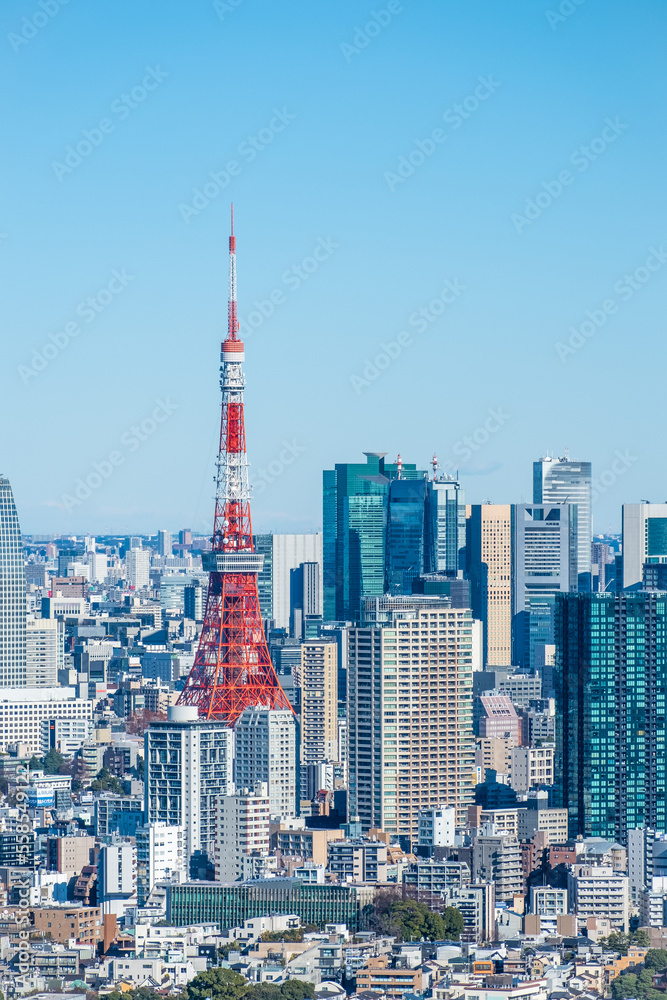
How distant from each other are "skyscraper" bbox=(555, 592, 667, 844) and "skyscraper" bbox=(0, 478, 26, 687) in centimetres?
2131

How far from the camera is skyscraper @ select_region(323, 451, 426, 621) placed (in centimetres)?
5753

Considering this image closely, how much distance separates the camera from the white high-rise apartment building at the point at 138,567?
8378 cm

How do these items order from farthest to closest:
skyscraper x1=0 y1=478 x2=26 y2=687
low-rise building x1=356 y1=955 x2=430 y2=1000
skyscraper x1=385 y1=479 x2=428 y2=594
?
1. skyscraper x1=385 y1=479 x2=428 y2=594
2. skyscraper x1=0 y1=478 x2=26 y2=687
3. low-rise building x1=356 y1=955 x2=430 y2=1000

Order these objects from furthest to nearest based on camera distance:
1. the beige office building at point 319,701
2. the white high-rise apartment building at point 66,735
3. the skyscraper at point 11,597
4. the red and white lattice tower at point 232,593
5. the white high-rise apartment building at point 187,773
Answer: the skyscraper at point 11,597, the white high-rise apartment building at point 66,735, the beige office building at point 319,701, the red and white lattice tower at point 232,593, the white high-rise apartment building at point 187,773

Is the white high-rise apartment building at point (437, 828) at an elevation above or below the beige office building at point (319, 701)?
below

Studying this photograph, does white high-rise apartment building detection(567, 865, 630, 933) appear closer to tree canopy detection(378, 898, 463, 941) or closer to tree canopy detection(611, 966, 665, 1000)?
tree canopy detection(378, 898, 463, 941)

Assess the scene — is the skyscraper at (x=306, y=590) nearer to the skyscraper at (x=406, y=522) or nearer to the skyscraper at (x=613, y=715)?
the skyscraper at (x=406, y=522)

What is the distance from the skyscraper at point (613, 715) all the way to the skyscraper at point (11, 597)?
21.3m

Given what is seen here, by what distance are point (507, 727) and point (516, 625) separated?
1638 centimetres

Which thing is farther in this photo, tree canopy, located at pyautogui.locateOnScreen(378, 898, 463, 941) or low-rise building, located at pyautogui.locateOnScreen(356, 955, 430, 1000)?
tree canopy, located at pyautogui.locateOnScreen(378, 898, 463, 941)

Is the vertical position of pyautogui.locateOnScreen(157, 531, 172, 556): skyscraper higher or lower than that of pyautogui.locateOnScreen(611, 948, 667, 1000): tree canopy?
higher

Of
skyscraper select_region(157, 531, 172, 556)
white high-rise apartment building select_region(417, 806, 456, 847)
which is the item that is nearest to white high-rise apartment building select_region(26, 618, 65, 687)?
white high-rise apartment building select_region(417, 806, 456, 847)

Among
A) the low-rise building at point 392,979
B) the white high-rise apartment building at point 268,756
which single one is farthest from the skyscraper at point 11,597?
the low-rise building at point 392,979

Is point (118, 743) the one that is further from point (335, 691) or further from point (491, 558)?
point (491, 558)
